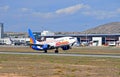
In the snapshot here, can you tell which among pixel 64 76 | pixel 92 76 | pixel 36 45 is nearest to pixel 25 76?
pixel 64 76

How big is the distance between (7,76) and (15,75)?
3.40ft

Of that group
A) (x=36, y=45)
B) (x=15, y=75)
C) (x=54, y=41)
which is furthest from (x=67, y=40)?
(x=15, y=75)

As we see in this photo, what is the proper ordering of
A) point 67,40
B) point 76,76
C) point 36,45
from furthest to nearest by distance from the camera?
point 36,45, point 67,40, point 76,76

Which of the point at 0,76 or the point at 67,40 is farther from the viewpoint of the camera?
the point at 67,40

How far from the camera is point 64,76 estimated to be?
30625 mm

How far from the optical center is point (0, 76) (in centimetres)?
3058

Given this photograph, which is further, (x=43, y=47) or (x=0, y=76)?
(x=43, y=47)

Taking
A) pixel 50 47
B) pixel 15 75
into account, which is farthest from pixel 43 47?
pixel 15 75

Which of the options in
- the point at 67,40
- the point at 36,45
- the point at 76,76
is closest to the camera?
the point at 76,76

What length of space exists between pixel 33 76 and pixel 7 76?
215 cm

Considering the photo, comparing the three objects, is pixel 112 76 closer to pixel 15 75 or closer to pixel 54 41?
pixel 15 75

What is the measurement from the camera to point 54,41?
99.1 m

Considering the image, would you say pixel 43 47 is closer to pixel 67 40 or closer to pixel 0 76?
pixel 67 40

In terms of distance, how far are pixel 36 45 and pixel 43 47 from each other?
169 inches
